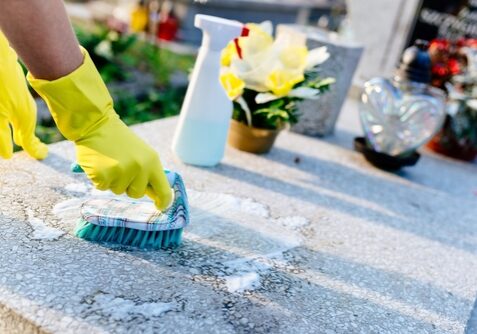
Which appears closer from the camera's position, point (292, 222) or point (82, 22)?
point (292, 222)

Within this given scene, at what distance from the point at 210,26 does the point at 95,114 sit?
2.28 ft

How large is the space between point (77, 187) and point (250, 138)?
729 millimetres

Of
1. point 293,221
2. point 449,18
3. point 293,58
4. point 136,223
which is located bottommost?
point 293,221

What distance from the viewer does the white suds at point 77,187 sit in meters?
1.37

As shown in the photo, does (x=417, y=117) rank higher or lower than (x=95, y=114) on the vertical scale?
lower

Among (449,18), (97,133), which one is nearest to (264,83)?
(97,133)

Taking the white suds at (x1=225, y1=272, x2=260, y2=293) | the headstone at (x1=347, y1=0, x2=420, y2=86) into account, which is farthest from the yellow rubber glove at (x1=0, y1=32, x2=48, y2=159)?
the headstone at (x1=347, y1=0, x2=420, y2=86)

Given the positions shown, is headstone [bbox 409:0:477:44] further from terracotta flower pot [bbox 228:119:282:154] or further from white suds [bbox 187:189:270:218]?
white suds [bbox 187:189:270:218]

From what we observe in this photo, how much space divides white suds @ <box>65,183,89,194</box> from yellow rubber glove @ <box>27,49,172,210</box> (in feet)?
1.18

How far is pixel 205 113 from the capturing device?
1.66 meters

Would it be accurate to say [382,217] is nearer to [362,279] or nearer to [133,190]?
[362,279]

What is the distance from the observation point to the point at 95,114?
1007mm

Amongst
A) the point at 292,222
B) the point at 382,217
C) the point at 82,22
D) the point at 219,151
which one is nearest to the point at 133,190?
the point at 292,222

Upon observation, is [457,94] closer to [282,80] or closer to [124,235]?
[282,80]
